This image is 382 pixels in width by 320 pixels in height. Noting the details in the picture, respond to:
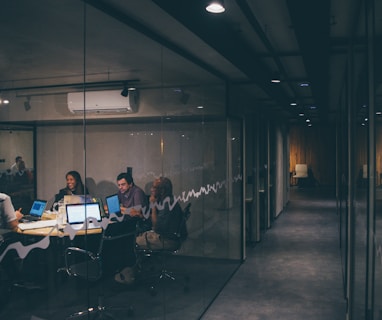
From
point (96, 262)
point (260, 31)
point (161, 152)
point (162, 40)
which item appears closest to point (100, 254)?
point (96, 262)

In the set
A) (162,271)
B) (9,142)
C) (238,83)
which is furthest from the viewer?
(238,83)

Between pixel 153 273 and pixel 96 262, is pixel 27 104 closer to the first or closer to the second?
pixel 96 262

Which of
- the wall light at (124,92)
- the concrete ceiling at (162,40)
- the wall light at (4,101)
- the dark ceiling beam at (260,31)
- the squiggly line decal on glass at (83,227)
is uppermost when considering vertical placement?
the dark ceiling beam at (260,31)

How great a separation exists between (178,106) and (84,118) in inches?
75.6

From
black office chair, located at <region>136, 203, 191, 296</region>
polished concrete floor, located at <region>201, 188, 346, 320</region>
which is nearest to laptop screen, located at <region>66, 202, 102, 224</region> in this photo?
black office chair, located at <region>136, 203, 191, 296</region>

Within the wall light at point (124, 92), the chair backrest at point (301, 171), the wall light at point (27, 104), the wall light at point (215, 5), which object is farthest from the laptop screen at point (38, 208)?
the chair backrest at point (301, 171)

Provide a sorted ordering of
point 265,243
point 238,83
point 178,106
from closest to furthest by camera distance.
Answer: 1. point 178,106
2. point 238,83
3. point 265,243

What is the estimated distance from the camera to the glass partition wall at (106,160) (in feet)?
6.89

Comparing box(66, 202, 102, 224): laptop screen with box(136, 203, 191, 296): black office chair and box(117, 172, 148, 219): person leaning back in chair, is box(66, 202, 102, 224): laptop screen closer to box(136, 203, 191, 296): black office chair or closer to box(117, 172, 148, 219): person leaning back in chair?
box(117, 172, 148, 219): person leaning back in chair

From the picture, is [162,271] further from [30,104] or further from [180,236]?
[30,104]

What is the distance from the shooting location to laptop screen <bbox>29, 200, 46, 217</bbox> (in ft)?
6.80

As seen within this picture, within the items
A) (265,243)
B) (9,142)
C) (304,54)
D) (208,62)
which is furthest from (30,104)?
(265,243)

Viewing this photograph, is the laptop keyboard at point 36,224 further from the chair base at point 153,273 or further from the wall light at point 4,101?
the chair base at point 153,273

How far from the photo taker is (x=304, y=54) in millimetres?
4492
